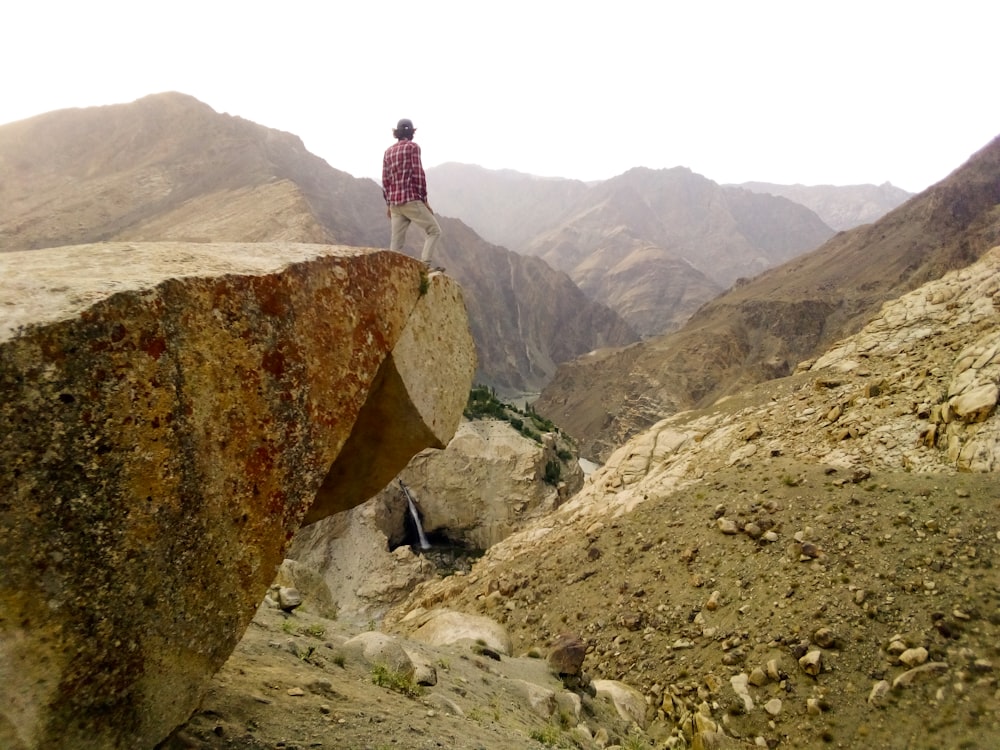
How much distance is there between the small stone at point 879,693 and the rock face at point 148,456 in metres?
5.58

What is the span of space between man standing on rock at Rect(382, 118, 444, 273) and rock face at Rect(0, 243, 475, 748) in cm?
216

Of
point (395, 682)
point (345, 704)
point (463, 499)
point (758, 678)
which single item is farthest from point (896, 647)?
point (463, 499)

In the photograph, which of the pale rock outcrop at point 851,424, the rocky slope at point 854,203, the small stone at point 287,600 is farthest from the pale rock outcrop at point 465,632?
the rocky slope at point 854,203

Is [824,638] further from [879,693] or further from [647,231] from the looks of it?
[647,231]

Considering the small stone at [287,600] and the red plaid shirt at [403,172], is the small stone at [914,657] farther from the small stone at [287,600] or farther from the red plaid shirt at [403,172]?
the red plaid shirt at [403,172]

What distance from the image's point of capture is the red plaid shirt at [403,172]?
5.97m

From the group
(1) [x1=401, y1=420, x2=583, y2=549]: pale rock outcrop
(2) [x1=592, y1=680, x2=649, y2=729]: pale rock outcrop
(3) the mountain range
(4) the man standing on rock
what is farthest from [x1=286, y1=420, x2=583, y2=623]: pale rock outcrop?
(3) the mountain range

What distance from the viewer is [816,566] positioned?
7285mm

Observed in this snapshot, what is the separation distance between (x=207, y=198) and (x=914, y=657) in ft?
193

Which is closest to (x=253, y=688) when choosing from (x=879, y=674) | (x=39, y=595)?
(x=39, y=595)

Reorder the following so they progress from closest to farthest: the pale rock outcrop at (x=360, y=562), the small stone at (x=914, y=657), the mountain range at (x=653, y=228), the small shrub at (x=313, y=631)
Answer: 1. the small shrub at (x=313, y=631)
2. the small stone at (x=914, y=657)
3. the pale rock outcrop at (x=360, y=562)
4. the mountain range at (x=653, y=228)

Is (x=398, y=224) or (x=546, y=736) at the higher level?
(x=398, y=224)

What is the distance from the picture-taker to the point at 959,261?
3459 cm

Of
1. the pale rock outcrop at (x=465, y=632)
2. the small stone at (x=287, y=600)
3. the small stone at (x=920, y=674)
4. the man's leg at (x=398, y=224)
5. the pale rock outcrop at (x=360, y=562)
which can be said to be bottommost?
the pale rock outcrop at (x=360, y=562)
